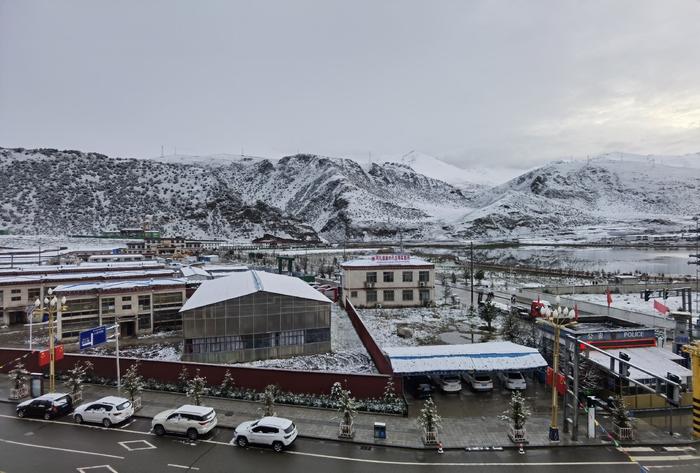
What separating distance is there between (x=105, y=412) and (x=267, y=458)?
7586 mm

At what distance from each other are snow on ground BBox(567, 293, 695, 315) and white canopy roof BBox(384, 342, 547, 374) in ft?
73.2

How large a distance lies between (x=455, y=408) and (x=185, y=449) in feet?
37.3

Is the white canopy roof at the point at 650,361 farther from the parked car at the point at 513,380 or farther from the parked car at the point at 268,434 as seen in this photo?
the parked car at the point at 268,434

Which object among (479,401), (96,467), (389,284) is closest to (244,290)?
(96,467)

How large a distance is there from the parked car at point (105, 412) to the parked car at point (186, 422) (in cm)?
173

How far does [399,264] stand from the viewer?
1778 inches

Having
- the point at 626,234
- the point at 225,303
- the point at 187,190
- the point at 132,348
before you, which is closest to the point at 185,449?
the point at 225,303

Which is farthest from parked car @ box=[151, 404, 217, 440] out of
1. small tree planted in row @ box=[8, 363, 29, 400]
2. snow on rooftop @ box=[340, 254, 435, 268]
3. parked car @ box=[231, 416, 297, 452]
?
snow on rooftop @ box=[340, 254, 435, 268]

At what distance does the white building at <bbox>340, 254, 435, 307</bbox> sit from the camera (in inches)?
1756

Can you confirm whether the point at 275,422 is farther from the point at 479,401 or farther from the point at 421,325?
the point at 421,325

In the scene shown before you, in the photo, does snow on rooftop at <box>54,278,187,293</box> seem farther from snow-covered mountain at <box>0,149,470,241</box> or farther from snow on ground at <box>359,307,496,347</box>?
snow-covered mountain at <box>0,149,470,241</box>

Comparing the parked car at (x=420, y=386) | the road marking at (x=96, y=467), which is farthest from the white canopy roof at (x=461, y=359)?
the road marking at (x=96, y=467)

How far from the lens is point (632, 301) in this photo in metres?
43.1

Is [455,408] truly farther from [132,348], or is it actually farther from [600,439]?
[132,348]
